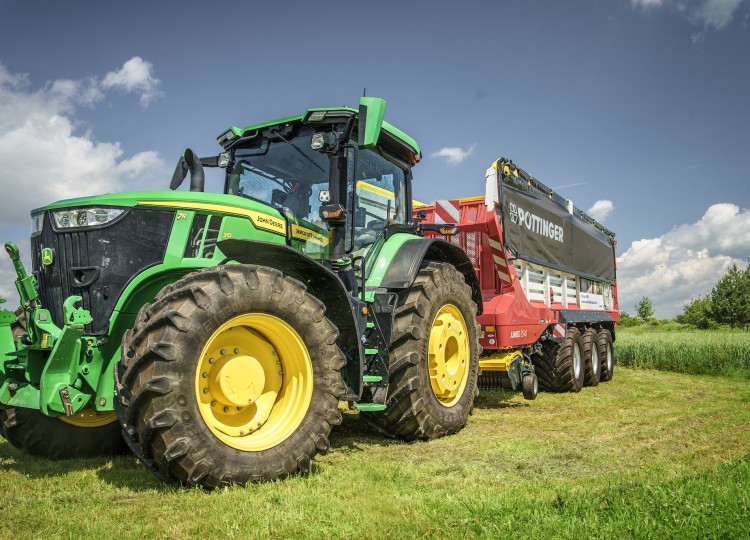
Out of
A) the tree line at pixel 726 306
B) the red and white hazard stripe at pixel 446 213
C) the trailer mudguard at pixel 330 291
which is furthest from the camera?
the tree line at pixel 726 306

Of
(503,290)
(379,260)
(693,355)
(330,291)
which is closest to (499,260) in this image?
(503,290)

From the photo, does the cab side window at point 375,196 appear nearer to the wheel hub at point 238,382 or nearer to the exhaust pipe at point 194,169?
the exhaust pipe at point 194,169

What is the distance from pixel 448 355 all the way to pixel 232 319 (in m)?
3.09

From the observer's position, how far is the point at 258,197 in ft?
19.0

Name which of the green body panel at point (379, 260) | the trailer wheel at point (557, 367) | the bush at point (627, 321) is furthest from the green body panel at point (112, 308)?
the bush at point (627, 321)

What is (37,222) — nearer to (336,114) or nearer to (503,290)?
(336,114)

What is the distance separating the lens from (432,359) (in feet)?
19.5

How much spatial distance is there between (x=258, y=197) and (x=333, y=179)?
83cm

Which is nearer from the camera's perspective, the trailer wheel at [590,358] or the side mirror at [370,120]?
the side mirror at [370,120]

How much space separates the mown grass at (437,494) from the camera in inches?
122

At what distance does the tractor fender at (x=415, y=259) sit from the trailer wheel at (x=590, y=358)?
5920mm

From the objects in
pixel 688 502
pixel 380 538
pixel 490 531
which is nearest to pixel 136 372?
pixel 380 538

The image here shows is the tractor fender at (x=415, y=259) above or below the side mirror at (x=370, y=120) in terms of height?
below

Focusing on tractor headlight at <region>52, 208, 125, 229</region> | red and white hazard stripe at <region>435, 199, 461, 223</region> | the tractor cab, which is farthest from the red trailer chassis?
tractor headlight at <region>52, 208, 125, 229</region>
